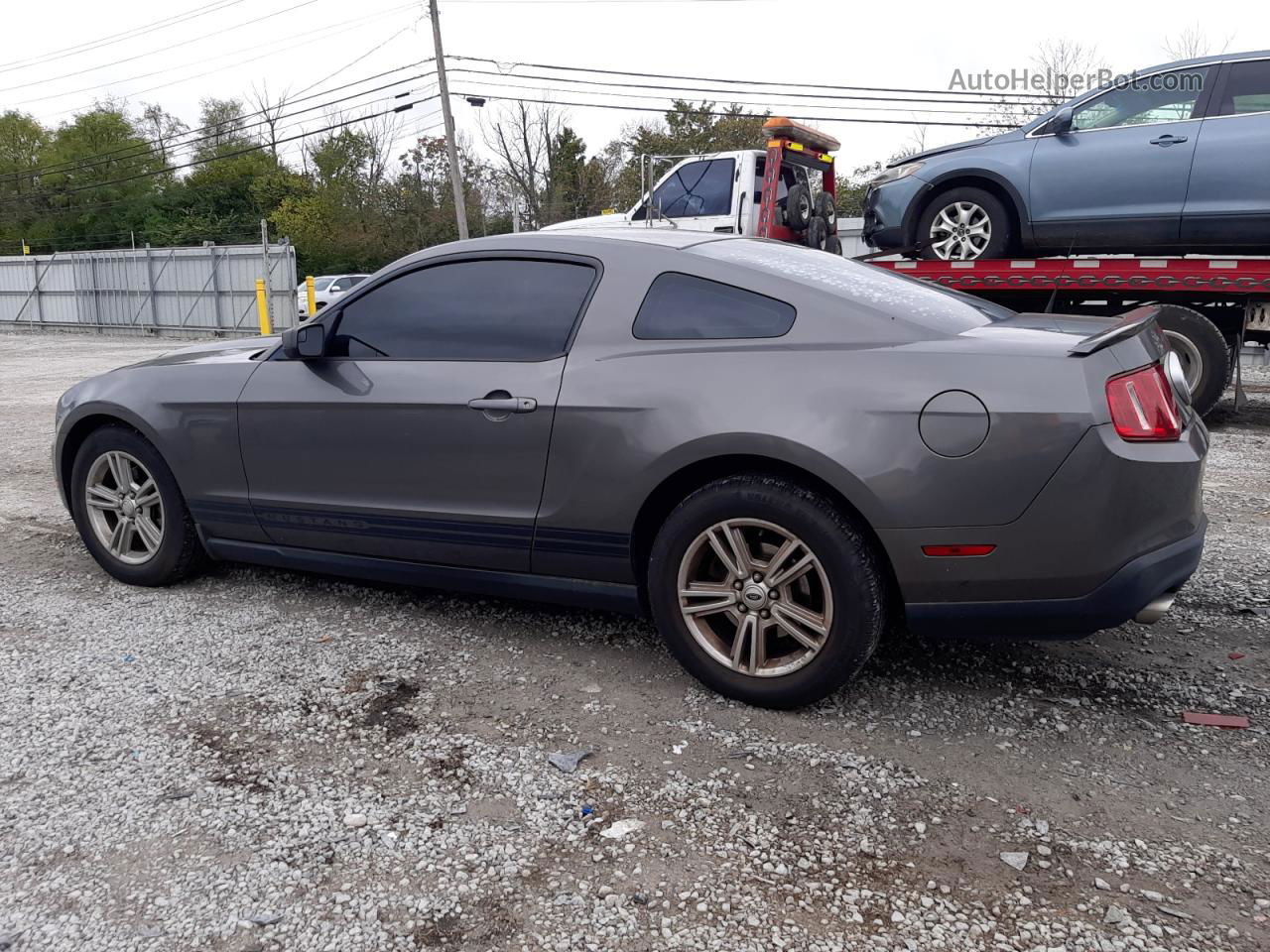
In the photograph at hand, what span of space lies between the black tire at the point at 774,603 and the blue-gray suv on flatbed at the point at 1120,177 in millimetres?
6274

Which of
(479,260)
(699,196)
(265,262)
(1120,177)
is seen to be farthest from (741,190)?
(265,262)

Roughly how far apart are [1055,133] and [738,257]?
5871 millimetres

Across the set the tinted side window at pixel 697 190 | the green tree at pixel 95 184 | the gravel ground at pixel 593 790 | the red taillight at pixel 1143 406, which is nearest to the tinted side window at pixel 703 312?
the red taillight at pixel 1143 406

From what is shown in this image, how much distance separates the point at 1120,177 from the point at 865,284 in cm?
554

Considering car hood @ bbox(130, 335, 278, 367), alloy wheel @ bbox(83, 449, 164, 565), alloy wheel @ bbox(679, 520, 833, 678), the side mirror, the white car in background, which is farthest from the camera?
the white car in background

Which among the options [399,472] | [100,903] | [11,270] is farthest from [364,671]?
[11,270]

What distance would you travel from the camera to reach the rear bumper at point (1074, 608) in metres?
2.89

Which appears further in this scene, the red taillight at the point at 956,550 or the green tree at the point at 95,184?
the green tree at the point at 95,184

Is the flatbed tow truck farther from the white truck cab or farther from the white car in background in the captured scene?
the white car in background

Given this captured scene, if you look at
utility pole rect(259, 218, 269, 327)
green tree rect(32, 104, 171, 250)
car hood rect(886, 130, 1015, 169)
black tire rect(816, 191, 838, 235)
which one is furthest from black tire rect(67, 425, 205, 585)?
green tree rect(32, 104, 171, 250)

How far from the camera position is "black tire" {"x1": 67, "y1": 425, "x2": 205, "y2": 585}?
4.40 m

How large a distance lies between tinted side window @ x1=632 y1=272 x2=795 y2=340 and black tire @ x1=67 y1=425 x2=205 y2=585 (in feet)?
7.42

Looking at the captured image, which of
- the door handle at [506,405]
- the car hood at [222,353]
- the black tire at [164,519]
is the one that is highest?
the car hood at [222,353]

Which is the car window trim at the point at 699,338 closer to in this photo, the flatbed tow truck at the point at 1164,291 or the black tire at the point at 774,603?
the black tire at the point at 774,603
